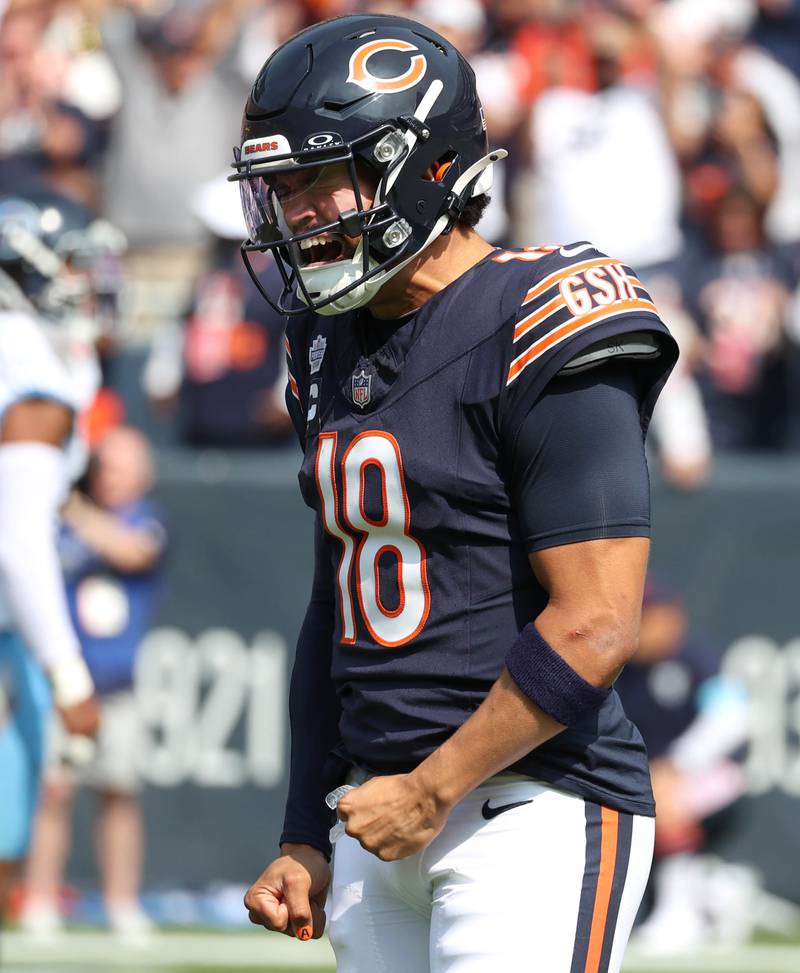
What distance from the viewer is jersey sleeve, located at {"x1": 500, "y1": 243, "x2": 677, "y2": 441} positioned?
2.37m

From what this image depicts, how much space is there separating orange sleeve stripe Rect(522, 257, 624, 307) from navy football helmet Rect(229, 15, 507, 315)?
20 centimetres

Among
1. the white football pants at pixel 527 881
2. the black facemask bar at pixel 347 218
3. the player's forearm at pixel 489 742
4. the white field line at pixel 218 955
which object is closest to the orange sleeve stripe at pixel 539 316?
the black facemask bar at pixel 347 218

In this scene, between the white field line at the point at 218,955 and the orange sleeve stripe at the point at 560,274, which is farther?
the white field line at the point at 218,955

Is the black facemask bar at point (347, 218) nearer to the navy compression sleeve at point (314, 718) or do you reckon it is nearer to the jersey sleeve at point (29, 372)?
the navy compression sleeve at point (314, 718)

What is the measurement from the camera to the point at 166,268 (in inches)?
346

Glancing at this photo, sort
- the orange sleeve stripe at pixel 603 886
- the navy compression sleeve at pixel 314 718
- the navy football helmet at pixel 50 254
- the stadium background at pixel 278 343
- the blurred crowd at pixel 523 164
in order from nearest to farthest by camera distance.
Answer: the orange sleeve stripe at pixel 603 886 → the navy compression sleeve at pixel 314 718 → the navy football helmet at pixel 50 254 → the stadium background at pixel 278 343 → the blurred crowd at pixel 523 164

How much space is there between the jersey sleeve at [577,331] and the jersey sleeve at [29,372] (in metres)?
2.94

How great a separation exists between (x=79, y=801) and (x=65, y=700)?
1.96 m

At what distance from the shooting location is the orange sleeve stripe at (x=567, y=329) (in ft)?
7.76

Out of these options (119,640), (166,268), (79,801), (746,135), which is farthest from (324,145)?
(166,268)

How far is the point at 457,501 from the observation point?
248 cm

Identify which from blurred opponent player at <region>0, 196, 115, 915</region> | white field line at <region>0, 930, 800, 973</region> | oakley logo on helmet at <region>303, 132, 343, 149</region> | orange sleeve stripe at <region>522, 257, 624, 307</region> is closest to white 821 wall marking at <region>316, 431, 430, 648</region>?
orange sleeve stripe at <region>522, 257, 624, 307</region>

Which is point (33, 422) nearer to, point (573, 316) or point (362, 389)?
point (362, 389)

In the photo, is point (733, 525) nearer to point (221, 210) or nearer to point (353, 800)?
point (221, 210)
